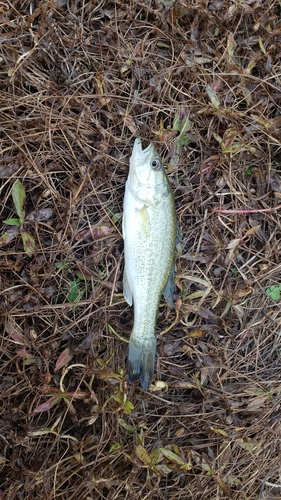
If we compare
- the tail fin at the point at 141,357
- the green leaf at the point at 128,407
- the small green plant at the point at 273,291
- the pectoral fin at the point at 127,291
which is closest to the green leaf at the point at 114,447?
the green leaf at the point at 128,407

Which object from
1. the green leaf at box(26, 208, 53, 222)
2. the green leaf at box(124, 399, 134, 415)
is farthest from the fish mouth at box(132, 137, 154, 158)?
the green leaf at box(124, 399, 134, 415)

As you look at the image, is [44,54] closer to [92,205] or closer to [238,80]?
[92,205]

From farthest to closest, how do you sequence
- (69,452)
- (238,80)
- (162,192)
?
(238,80) < (69,452) < (162,192)

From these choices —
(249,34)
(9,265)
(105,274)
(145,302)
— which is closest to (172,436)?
(145,302)

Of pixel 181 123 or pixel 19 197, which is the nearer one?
pixel 19 197

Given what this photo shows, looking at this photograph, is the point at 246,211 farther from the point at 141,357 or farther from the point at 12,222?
the point at 12,222

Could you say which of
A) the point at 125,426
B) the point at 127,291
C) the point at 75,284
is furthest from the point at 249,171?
the point at 125,426

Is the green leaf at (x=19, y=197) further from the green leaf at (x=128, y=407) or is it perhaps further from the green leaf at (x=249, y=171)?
the green leaf at (x=249, y=171)
